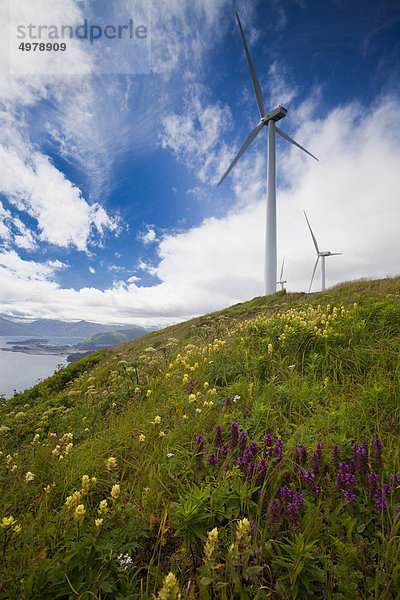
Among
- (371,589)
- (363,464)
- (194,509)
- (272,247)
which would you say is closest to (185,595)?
(194,509)

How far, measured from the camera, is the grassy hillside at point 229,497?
1.61 meters

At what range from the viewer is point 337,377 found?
14.7 feet

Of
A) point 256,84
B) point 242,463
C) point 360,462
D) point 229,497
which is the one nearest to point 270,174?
point 256,84

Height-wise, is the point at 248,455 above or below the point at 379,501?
above

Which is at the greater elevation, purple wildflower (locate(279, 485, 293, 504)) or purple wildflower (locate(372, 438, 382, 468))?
purple wildflower (locate(372, 438, 382, 468))

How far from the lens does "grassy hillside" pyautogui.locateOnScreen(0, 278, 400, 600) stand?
161cm

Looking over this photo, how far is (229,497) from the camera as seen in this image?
6.53ft

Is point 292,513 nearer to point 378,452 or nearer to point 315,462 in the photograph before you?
point 315,462

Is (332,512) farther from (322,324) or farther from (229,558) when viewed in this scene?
(322,324)

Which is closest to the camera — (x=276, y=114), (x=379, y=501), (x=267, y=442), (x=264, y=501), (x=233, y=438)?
(x=379, y=501)

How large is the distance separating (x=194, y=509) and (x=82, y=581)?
0.83 m

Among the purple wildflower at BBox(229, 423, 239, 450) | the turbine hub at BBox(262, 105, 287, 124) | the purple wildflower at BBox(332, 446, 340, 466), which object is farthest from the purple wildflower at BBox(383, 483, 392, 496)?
the turbine hub at BBox(262, 105, 287, 124)

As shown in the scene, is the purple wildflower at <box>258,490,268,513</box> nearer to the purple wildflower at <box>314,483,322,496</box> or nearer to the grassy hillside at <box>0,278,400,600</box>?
the grassy hillside at <box>0,278,400,600</box>

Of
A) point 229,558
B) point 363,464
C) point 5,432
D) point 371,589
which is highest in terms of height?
point 363,464
